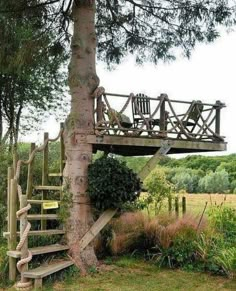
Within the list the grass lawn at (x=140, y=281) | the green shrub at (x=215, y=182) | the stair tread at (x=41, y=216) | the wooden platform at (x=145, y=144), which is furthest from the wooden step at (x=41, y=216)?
the green shrub at (x=215, y=182)

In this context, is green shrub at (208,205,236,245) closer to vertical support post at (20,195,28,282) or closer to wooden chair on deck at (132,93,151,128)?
wooden chair on deck at (132,93,151,128)

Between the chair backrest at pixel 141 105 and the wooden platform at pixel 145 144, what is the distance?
597 millimetres

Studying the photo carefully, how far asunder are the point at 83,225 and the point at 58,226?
721mm

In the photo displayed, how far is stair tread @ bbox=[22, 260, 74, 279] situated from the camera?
6.15m

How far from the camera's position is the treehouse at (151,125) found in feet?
23.7

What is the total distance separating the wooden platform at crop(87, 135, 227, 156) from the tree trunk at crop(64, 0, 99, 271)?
28cm

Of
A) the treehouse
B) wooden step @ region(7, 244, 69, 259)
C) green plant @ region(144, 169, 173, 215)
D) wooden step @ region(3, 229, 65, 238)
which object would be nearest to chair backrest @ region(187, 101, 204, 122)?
the treehouse

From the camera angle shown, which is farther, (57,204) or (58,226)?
(58,226)

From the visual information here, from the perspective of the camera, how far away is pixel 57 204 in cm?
716

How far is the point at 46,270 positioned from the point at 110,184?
1668 mm

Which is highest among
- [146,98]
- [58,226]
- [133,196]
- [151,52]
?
[151,52]

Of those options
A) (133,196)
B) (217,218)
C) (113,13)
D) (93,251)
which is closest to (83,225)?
(93,251)

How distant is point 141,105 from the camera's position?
25.9ft

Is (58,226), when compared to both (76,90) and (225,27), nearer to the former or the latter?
(76,90)
